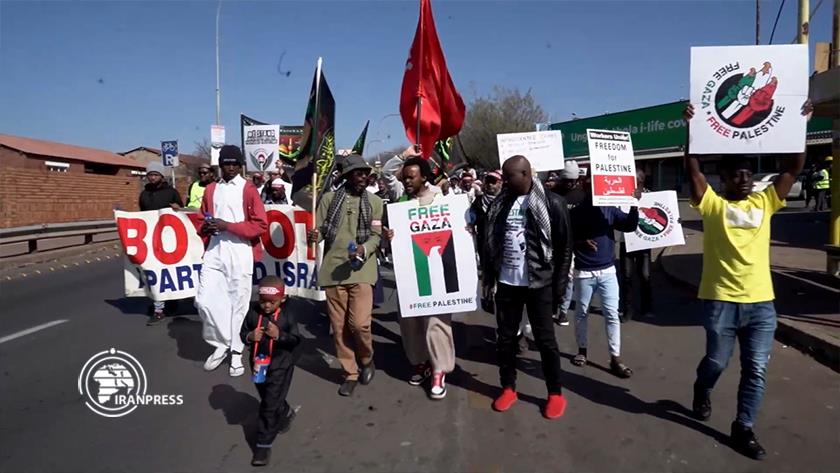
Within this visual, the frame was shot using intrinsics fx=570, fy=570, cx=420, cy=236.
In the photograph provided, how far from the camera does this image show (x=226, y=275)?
5258 mm

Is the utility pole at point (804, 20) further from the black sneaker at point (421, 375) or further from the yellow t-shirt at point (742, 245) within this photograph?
the black sneaker at point (421, 375)

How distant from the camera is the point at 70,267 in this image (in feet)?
40.7

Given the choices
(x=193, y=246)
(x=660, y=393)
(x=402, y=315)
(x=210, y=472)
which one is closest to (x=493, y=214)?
(x=402, y=315)

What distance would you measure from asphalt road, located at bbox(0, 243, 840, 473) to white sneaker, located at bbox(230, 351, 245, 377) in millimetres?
93

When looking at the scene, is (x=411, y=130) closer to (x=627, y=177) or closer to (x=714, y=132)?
(x=627, y=177)

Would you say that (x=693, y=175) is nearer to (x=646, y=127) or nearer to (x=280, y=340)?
(x=280, y=340)

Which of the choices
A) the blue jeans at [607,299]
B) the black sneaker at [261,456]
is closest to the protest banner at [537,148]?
the blue jeans at [607,299]

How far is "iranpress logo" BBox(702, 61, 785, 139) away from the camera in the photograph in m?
3.88

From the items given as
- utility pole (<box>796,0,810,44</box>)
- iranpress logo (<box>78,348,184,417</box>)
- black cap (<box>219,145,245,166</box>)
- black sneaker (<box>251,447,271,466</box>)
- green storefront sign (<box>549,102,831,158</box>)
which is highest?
green storefront sign (<box>549,102,831,158</box>)

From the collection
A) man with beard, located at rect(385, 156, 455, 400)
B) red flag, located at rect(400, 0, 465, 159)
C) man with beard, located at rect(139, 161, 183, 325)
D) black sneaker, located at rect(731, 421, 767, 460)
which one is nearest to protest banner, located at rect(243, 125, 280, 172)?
man with beard, located at rect(139, 161, 183, 325)

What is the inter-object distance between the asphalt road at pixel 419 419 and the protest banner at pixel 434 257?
0.75 meters

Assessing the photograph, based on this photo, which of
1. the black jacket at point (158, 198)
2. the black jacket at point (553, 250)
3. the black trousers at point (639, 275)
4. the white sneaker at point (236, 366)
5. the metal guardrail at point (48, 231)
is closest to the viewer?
the black jacket at point (553, 250)

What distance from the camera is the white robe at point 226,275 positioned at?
5168 mm

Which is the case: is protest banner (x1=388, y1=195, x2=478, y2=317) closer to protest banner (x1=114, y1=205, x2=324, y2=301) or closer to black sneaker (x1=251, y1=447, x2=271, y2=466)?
black sneaker (x1=251, y1=447, x2=271, y2=466)
